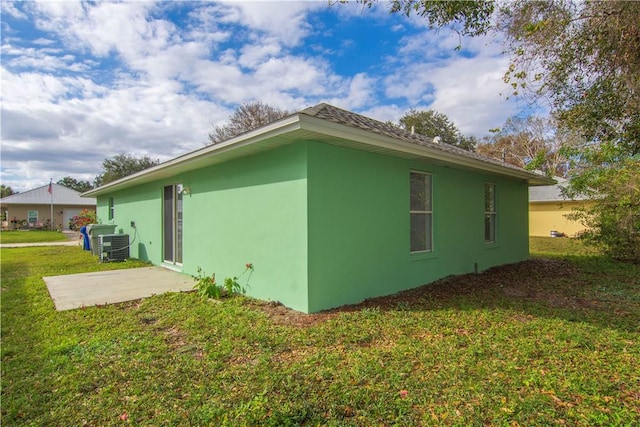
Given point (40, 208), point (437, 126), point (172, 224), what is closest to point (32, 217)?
point (40, 208)

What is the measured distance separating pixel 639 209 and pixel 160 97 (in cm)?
1275

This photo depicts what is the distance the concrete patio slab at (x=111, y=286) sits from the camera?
5.51m

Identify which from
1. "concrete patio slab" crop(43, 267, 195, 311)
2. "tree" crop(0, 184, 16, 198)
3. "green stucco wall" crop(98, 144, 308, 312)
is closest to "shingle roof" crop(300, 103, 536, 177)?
"green stucco wall" crop(98, 144, 308, 312)

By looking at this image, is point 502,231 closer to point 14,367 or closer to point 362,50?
point 362,50

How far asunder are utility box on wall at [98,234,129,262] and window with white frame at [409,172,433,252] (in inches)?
346

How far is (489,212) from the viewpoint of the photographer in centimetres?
870

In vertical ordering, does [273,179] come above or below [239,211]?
above

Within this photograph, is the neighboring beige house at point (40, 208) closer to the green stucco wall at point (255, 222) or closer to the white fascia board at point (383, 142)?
the green stucco wall at point (255, 222)

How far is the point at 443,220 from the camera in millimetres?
6926

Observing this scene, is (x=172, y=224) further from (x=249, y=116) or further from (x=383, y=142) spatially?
(x=249, y=116)

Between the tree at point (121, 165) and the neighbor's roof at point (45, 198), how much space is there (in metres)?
7.99

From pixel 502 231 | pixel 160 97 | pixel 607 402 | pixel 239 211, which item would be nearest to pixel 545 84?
pixel 502 231

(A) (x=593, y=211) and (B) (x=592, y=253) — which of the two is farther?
(B) (x=592, y=253)

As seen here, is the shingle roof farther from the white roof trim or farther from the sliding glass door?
the sliding glass door
